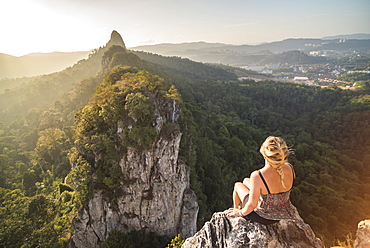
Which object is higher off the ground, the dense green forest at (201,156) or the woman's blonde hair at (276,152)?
the woman's blonde hair at (276,152)

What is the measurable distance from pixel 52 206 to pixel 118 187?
9.98m

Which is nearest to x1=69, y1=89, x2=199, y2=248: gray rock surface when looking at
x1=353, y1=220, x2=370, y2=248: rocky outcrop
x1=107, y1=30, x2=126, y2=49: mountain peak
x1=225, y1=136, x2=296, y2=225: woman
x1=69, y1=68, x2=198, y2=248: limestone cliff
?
x1=69, y1=68, x2=198, y2=248: limestone cliff

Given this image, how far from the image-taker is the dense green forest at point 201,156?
20.6 meters

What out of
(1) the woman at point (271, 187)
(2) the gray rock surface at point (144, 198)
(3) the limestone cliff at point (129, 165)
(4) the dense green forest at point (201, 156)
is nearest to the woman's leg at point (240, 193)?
(1) the woman at point (271, 187)

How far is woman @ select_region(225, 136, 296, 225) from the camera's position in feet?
13.9

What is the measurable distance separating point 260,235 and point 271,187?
1.54 meters

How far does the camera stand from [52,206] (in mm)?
21750

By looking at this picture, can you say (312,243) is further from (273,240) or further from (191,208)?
(191,208)

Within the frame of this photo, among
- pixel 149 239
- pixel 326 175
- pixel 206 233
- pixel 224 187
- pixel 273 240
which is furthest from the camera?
pixel 326 175

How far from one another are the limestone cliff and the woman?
13.9 meters

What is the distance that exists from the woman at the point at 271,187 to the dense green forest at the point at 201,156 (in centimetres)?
1643

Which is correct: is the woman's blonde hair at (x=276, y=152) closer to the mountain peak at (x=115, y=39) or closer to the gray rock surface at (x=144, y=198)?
the gray rock surface at (x=144, y=198)

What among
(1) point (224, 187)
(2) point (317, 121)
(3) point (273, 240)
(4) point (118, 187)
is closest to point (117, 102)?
(4) point (118, 187)

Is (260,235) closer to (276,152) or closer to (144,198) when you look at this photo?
(276,152)
